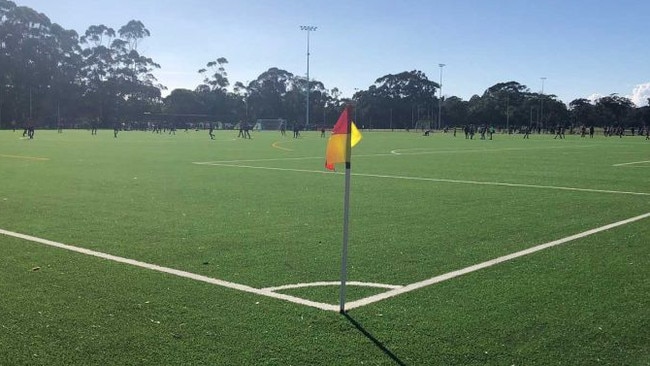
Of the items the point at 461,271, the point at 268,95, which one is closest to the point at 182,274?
the point at 461,271

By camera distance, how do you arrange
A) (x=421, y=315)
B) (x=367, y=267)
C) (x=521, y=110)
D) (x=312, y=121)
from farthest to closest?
1. (x=312, y=121)
2. (x=521, y=110)
3. (x=367, y=267)
4. (x=421, y=315)

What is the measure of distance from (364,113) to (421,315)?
162 metres

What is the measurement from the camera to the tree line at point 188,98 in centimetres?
11669

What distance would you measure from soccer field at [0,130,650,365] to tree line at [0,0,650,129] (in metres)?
97.0

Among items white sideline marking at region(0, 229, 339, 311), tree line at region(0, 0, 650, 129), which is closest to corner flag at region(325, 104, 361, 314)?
white sideline marking at region(0, 229, 339, 311)

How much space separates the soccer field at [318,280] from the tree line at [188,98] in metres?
97.0

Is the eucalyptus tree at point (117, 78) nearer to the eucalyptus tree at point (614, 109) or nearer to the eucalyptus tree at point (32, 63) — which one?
the eucalyptus tree at point (32, 63)

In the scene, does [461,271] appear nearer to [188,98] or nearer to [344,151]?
[344,151]

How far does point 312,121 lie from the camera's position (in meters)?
164

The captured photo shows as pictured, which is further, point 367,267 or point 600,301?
point 367,267

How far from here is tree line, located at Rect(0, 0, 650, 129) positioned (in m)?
117

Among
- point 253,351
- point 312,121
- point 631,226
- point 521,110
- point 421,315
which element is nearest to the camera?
point 253,351

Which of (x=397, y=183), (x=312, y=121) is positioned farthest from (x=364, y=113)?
(x=397, y=183)

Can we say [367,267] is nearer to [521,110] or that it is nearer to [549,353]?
[549,353]
